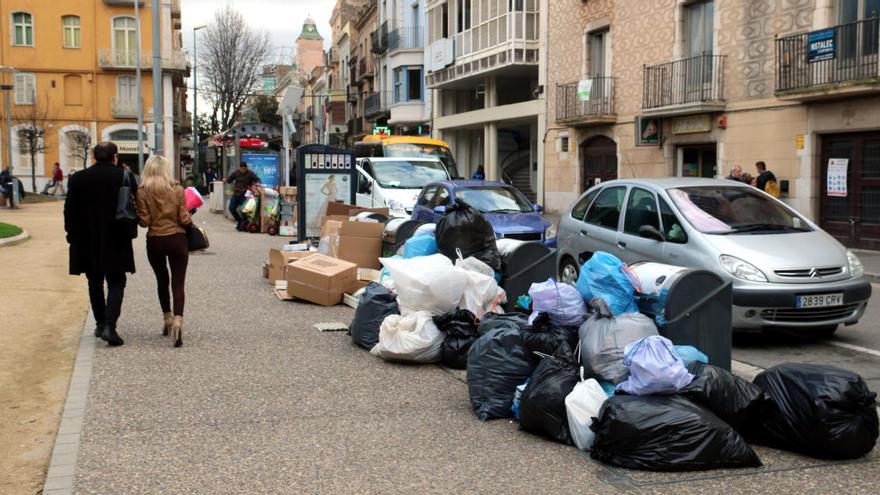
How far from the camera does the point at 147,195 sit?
306 inches

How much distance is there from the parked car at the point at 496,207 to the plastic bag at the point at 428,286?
570 centimetres

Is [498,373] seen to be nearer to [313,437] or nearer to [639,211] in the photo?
[313,437]

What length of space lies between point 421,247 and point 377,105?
142 ft

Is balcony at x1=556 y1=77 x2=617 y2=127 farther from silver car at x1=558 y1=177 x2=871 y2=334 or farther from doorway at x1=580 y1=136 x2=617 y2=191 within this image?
silver car at x1=558 y1=177 x2=871 y2=334

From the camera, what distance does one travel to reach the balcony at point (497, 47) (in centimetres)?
3178

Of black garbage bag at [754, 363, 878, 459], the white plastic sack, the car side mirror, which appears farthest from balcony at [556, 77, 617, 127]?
the white plastic sack

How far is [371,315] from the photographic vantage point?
7.63 metres

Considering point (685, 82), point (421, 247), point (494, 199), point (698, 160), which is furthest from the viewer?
point (698, 160)

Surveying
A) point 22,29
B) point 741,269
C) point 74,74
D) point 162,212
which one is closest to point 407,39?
point 74,74

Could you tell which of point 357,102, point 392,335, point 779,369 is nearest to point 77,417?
point 392,335

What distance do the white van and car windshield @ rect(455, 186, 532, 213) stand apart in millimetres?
4004

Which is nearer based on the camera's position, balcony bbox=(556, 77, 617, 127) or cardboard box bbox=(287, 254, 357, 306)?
cardboard box bbox=(287, 254, 357, 306)

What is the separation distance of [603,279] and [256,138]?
27848mm

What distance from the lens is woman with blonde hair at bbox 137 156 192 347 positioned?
778 centimetres
